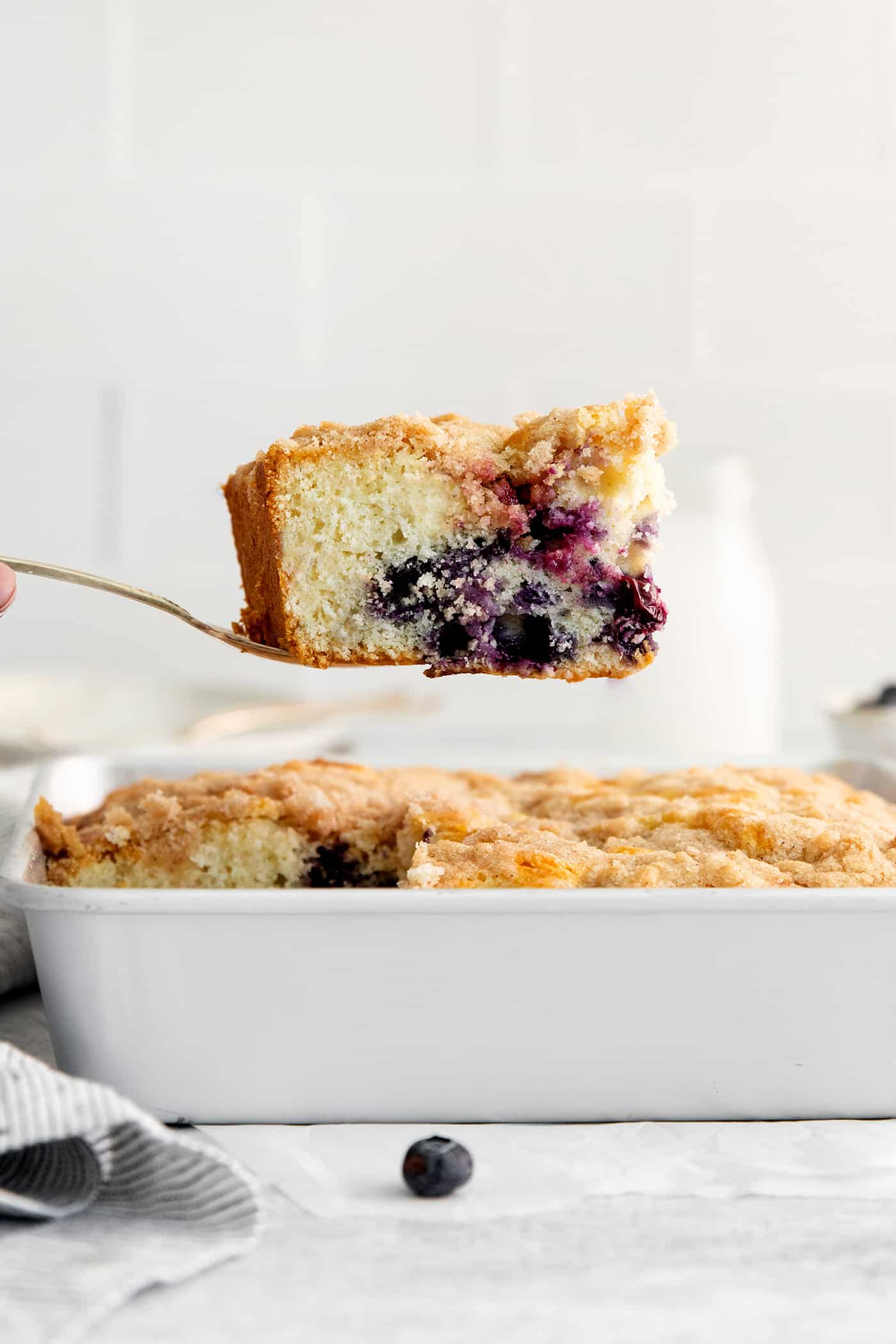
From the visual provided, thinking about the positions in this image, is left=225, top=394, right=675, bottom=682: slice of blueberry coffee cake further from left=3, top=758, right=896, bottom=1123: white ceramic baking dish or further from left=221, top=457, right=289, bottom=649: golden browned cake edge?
left=3, top=758, right=896, bottom=1123: white ceramic baking dish

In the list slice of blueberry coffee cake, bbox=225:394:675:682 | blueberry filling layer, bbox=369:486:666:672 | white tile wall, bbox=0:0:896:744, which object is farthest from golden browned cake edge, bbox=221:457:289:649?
white tile wall, bbox=0:0:896:744

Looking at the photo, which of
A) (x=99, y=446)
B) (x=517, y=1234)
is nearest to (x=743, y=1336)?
(x=517, y=1234)

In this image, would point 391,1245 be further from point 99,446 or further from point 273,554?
point 99,446

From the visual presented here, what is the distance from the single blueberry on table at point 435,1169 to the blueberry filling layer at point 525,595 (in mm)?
704

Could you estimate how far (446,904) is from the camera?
4.76 feet

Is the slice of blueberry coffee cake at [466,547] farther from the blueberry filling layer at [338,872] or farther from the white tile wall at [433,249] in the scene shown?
the white tile wall at [433,249]

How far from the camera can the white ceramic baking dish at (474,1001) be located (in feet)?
4.81

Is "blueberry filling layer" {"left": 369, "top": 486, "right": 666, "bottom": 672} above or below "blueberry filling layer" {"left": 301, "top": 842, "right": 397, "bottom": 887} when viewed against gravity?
above

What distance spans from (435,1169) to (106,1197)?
0.32 m

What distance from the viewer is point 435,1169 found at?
52.6 inches

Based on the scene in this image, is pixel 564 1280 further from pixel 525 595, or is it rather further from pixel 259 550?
pixel 259 550

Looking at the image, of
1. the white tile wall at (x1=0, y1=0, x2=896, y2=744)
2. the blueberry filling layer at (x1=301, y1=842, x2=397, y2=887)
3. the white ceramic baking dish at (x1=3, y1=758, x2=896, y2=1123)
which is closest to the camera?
the white ceramic baking dish at (x1=3, y1=758, x2=896, y2=1123)

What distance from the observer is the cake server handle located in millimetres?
1785

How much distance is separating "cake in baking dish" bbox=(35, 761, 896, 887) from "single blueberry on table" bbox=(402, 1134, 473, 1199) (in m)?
0.32
